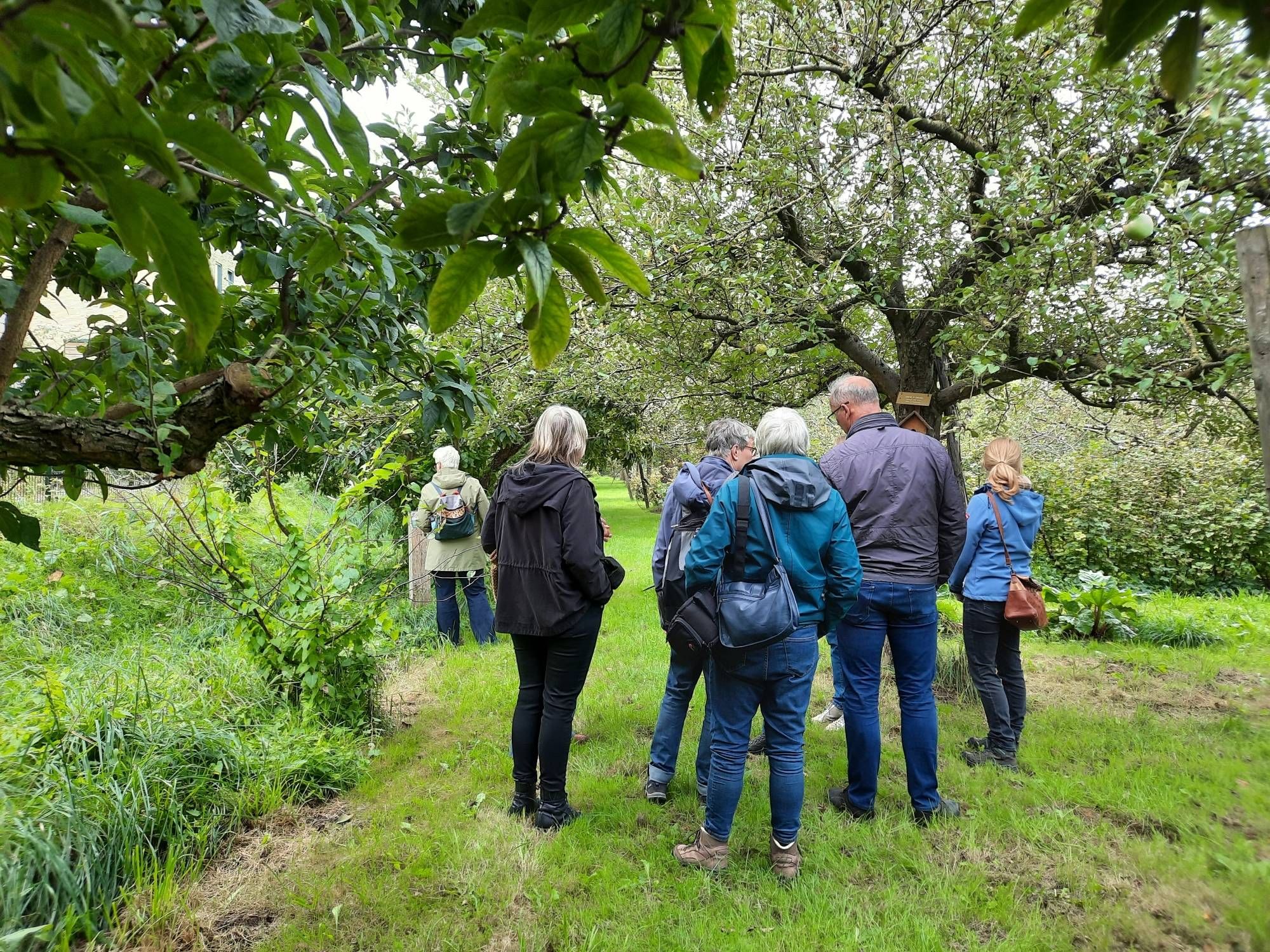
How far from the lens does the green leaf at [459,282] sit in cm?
84

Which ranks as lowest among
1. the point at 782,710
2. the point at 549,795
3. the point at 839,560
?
the point at 549,795

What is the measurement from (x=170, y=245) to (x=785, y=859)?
3328 millimetres

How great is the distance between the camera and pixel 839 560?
3170mm

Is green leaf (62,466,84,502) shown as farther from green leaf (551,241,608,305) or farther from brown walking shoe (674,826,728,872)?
brown walking shoe (674,826,728,872)

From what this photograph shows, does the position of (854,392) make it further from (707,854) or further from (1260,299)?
(707,854)

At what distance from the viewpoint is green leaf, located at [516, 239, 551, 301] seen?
0.76 metres

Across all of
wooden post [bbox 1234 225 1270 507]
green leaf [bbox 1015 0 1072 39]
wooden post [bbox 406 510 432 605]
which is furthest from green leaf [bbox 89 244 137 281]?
wooden post [bbox 406 510 432 605]

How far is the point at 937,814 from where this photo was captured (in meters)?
3.57

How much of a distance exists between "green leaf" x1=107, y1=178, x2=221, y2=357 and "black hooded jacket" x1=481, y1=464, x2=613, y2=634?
2.66 m

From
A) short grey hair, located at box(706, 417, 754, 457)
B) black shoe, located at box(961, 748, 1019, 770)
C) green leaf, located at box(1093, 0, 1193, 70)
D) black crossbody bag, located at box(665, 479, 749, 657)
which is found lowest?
black shoe, located at box(961, 748, 1019, 770)

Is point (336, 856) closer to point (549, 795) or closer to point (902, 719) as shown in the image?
point (549, 795)

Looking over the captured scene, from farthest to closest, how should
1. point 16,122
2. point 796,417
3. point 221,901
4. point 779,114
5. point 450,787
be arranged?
point 779,114, point 450,787, point 796,417, point 221,901, point 16,122

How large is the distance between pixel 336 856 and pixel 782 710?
2223 millimetres

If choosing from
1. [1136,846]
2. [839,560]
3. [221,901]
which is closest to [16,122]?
[839,560]
